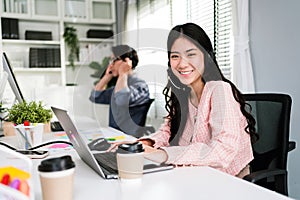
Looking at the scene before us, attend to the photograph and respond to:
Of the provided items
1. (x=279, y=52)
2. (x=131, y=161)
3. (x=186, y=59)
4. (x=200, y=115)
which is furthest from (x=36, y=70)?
(x=131, y=161)

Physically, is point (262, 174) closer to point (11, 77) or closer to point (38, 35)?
point (11, 77)

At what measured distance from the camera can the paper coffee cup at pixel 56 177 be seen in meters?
0.58

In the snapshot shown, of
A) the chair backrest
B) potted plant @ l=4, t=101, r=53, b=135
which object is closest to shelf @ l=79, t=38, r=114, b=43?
potted plant @ l=4, t=101, r=53, b=135

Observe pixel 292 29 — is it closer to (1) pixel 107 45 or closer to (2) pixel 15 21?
(1) pixel 107 45

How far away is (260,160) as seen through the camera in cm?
135

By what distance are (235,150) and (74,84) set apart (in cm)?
318

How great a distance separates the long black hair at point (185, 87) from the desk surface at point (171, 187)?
1.42 ft

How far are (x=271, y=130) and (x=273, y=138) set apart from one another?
4 cm

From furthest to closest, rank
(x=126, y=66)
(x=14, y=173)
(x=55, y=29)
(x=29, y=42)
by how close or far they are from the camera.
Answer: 1. (x=55, y=29)
2. (x=29, y=42)
3. (x=126, y=66)
4. (x=14, y=173)

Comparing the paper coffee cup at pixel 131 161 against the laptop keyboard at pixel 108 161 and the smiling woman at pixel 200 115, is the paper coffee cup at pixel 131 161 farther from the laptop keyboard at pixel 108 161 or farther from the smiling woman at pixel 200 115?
the smiling woman at pixel 200 115

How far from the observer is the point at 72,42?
3.92 m

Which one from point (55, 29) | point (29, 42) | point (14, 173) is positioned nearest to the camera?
point (14, 173)

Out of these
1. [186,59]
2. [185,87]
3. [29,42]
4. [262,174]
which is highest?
[29,42]

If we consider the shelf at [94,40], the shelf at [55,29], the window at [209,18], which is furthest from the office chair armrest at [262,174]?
the shelf at [94,40]
